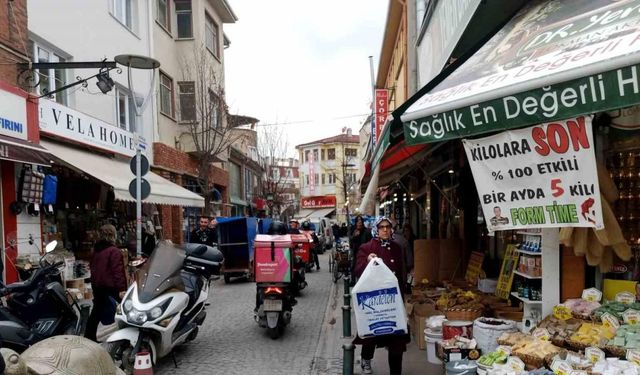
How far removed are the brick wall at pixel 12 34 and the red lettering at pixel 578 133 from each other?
30.8 ft

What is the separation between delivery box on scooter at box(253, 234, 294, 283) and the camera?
7.80m

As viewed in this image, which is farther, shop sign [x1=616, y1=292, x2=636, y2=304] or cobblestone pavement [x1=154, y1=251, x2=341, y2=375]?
cobblestone pavement [x1=154, y1=251, x2=341, y2=375]

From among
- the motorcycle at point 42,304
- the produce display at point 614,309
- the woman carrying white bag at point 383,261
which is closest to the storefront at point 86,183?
the motorcycle at point 42,304

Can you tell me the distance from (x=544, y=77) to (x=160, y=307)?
4737 millimetres

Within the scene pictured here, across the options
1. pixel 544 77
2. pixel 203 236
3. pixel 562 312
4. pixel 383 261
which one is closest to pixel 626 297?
pixel 562 312

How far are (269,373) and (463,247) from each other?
4.67 metres

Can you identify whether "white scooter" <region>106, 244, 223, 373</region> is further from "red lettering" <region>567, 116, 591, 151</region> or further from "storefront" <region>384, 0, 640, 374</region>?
"red lettering" <region>567, 116, 591, 151</region>

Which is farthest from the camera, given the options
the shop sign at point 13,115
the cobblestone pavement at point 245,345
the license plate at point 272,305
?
the shop sign at point 13,115

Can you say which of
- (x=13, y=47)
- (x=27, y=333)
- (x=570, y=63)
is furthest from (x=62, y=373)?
(x=13, y=47)

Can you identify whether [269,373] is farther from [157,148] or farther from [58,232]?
[157,148]

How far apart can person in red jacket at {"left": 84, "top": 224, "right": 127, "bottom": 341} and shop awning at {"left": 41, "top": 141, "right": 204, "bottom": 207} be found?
308 centimetres

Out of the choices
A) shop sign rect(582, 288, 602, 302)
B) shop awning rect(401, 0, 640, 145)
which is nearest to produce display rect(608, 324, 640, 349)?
shop sign rect(582, 288, 602, 302)

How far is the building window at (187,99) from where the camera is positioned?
20031 mm

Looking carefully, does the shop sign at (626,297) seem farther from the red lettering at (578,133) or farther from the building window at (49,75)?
the building window at (49,75)
